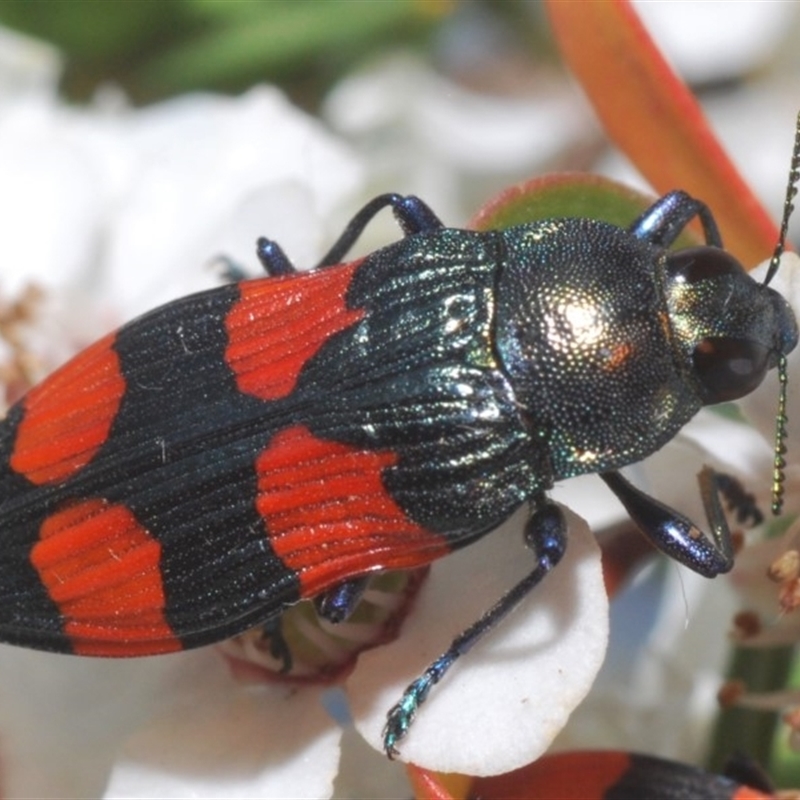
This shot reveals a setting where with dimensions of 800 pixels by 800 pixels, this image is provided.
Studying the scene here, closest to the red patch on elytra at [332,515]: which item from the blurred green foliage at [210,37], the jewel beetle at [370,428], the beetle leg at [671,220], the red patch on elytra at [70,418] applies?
the jewel beetle at [370,428]

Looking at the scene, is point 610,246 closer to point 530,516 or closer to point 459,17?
point 530,516

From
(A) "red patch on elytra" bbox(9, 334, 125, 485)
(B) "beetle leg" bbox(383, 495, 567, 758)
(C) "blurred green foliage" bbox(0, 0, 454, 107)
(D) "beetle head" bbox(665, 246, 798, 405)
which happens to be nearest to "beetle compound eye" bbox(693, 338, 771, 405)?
(D) "beetle head" bbox(665, 246, 798, 405)

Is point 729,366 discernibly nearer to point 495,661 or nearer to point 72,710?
point 495,661

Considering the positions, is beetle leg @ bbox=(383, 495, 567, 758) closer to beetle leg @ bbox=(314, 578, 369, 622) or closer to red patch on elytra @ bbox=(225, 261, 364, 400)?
beetle leg @ bbox=(314, 578, 369, 622)

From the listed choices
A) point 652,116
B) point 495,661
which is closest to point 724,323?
point 652,116

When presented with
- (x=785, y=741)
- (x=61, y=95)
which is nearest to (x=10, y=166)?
(x=61, y=95)

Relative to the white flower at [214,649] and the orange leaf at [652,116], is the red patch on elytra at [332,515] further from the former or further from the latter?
the orange leaf at [652,116]
